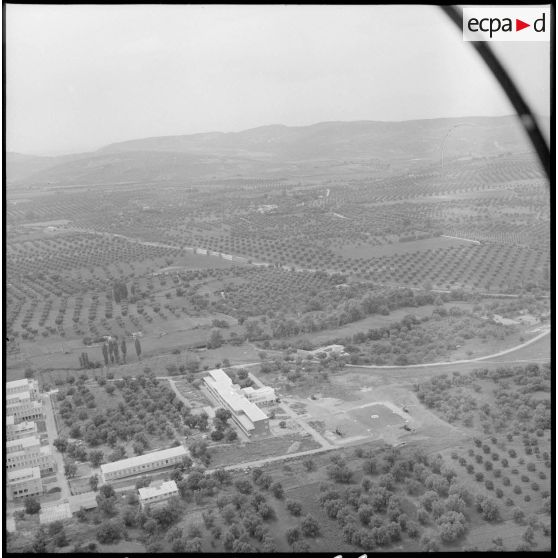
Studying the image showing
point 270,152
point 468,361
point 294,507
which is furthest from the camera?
point 270,152

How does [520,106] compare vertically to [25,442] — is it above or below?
above

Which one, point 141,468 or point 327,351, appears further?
point 327,351

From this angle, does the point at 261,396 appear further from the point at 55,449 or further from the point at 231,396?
the point at 55,449

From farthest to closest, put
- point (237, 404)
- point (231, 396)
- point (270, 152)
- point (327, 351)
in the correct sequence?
point (270, 152) → point (327, 351) → point (231, 396) → point (237, 404)

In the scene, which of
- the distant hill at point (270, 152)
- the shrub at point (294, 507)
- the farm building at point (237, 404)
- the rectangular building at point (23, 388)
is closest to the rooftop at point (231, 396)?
the farm building at point (237, 404)

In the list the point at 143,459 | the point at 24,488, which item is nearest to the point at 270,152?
the point at 143,459

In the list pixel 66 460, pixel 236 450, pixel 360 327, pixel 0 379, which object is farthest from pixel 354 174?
pixel 0 379

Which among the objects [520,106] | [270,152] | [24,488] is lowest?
[24,488]
